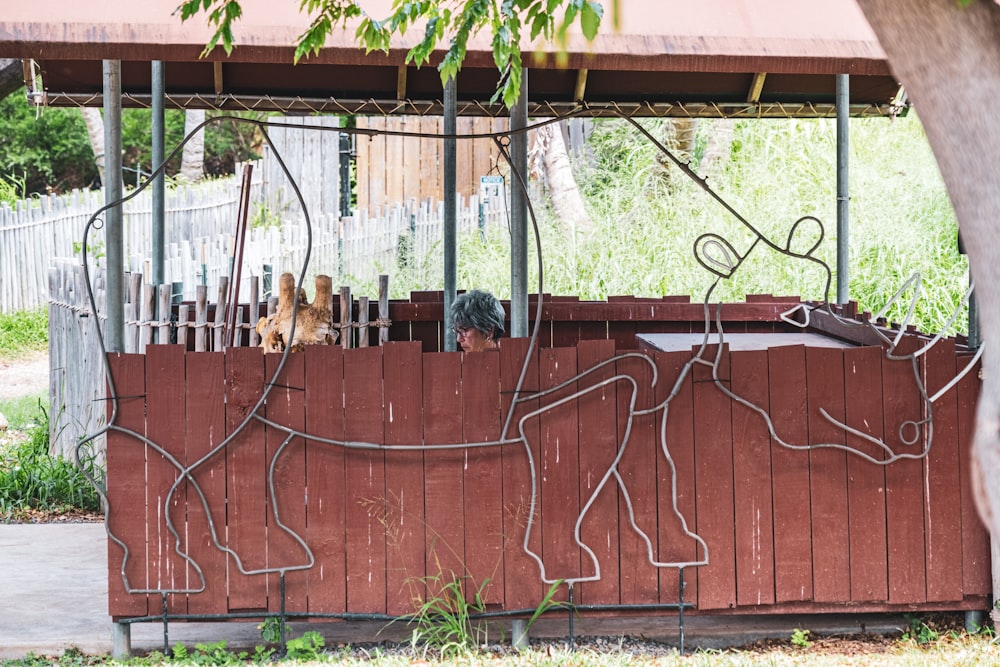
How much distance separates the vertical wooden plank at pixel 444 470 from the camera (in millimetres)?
4973

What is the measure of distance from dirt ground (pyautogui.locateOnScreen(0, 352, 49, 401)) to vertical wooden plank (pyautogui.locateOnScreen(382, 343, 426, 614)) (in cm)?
987

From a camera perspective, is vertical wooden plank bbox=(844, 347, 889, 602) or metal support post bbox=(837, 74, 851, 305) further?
metal support post bbox=(837, 74, 851, 305)

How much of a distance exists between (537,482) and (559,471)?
110mm

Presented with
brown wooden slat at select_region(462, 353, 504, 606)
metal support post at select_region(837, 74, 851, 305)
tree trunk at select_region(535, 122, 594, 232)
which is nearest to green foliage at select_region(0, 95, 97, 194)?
tree trunk at select_region(535, 122, 594, 232)

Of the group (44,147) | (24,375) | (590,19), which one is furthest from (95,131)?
(590,19)

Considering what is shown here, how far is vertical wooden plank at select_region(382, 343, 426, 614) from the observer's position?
4.96 m

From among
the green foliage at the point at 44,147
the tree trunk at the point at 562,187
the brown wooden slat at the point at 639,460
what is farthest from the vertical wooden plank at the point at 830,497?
the green foliage at the point at 44,147

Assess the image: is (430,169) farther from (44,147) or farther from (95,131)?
(44,147)

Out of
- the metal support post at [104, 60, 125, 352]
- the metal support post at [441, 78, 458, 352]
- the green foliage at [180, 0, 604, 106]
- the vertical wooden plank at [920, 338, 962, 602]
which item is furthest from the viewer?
the metal support post at [441, 78, 458, 352]

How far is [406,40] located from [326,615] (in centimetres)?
250

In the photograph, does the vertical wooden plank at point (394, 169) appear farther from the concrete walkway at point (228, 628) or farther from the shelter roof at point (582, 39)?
the concrete walkway at point (228, 628)

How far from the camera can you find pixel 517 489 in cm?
500

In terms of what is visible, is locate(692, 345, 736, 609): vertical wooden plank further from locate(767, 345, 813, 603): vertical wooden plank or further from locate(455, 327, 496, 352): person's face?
locate(455, 327, 496, 352): person's face

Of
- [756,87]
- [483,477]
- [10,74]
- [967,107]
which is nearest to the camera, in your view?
[967,107]
